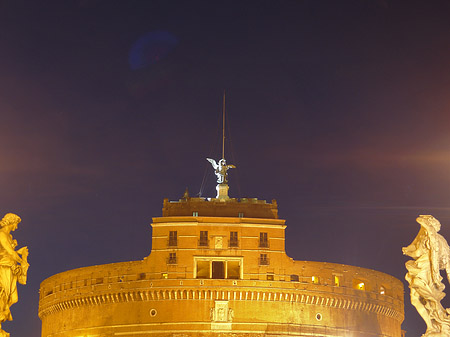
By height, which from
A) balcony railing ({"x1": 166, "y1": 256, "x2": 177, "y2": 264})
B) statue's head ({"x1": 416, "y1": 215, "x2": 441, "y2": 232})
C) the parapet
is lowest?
statue's head ({"x1": 416, "y1": 215, "x2": 441, "y2": 232})

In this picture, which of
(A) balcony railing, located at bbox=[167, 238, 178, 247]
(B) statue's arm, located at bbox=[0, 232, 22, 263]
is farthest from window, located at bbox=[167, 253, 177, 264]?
(B) statue's arm, located at bbox=[0, 232, 22, 263]

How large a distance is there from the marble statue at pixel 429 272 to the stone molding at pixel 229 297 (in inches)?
2187

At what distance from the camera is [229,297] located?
9319cm

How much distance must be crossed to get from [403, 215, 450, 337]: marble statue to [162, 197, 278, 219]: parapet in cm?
5764

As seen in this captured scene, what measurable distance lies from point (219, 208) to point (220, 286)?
27.1 ft

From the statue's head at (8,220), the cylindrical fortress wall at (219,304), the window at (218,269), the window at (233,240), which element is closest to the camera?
the statue's head at (8,220)

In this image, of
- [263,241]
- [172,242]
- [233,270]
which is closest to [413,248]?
[263,241]

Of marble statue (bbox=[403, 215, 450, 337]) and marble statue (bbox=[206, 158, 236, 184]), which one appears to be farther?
marble statue (bbox=[206, 158, 236, 184])

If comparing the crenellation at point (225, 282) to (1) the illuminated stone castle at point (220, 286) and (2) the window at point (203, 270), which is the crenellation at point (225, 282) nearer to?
(2) the window at point (203, 270)

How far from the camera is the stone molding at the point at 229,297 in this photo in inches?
3666

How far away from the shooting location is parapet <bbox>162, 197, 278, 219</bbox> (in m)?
95.8

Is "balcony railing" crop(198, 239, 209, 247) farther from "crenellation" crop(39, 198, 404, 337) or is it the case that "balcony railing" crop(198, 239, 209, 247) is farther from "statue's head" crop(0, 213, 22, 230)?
"statue's head" crop(0, 213, 22, 230)

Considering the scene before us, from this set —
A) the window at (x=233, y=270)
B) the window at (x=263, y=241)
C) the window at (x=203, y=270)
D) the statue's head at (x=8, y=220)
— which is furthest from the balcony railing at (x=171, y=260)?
the statue's head at (x=8, y=220)

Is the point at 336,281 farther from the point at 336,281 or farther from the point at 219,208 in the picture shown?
the point at 219,208
